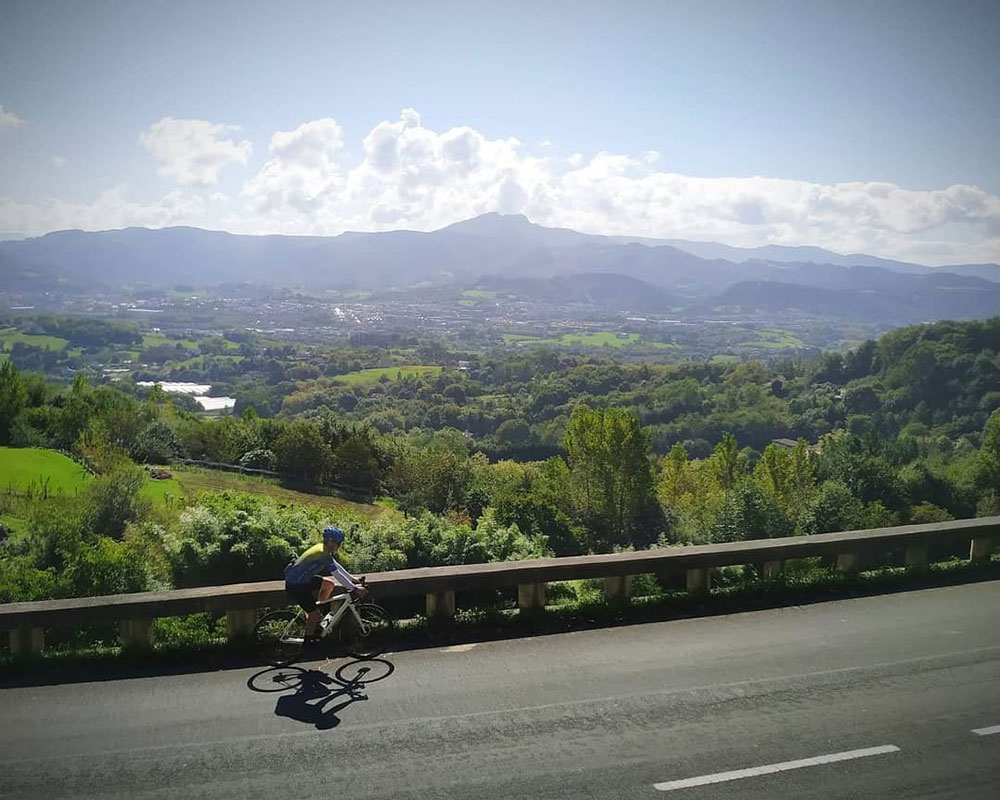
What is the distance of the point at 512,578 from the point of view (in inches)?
360

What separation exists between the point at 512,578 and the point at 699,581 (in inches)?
101

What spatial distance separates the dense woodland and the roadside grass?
2701 millimetres

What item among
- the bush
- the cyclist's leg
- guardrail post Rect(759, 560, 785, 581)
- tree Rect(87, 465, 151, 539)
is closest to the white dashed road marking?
the cyclist's leg

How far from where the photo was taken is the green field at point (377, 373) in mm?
166875

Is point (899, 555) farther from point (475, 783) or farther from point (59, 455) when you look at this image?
point (59, 455)

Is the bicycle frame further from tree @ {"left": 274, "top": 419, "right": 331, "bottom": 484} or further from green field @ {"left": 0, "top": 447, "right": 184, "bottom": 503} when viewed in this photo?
tree @ {"left": 274, "top": 419, "right": 331, "bottom": 484}

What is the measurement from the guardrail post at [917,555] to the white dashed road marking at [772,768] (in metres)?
5.58

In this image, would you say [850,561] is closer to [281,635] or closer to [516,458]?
[281,635]

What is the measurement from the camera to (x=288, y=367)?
17825 cm

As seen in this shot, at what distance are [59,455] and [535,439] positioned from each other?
292 feet

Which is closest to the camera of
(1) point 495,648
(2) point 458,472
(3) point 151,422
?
(1) point 495,648

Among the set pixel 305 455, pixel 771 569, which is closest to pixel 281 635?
pixel 771 569

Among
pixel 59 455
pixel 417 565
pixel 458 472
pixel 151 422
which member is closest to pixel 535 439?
pixel 458 472

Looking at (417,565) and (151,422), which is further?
(151,422)
